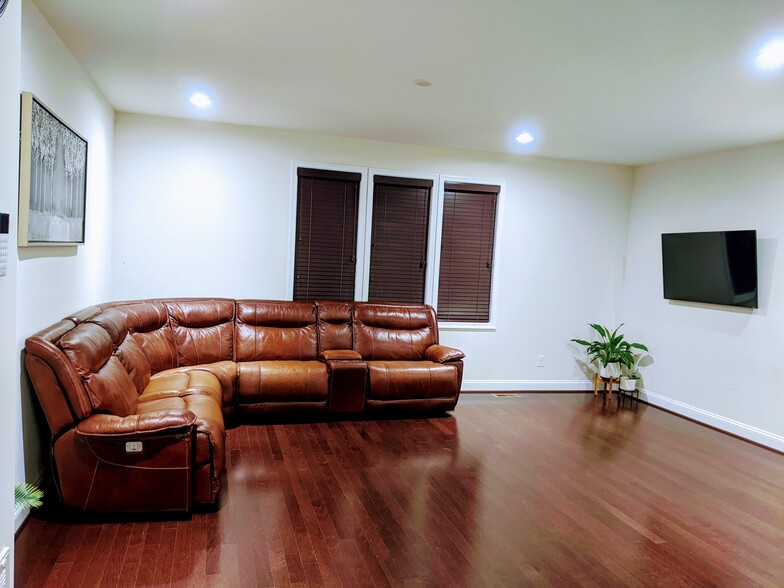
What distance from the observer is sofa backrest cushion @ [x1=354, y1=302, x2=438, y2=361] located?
16.9ft

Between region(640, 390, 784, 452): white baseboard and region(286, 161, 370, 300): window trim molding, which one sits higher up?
region(286, 161, 370, 300): window trim molding

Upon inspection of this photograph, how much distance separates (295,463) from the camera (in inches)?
141

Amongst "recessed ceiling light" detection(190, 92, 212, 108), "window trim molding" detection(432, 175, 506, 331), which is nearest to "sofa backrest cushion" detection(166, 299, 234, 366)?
"recessed ceiling light" detection(190, 92, 212, 108)

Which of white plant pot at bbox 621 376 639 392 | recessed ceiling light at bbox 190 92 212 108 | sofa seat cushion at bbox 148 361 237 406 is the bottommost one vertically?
white plant pot at bbox 621 376 639 392

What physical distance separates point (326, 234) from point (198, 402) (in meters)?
2.44

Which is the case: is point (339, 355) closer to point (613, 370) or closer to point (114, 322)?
point (114, 322)

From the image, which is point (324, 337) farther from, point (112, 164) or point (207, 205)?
point (112, 164)

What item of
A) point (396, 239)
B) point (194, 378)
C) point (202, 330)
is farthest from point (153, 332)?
point (396, 239)

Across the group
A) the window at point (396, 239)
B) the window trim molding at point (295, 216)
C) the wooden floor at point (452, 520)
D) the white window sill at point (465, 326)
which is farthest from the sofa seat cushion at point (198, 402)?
the white window sill at point (465, 326)

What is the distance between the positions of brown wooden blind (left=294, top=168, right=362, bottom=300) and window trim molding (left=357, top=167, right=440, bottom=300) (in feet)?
0.38

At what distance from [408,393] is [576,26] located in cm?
318

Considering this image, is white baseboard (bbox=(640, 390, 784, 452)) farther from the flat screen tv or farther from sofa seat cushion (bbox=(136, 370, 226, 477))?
sofa seat cushion (bbox=(136, 370, 226, 477))

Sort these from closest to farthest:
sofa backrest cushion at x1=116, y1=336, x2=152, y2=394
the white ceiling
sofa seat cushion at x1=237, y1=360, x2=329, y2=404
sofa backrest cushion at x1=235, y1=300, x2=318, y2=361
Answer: the white ceiling < sofa backrest cushion at x1=116, y1=336, x2=152, y2=394 < sofa seat cushion at x1=237, y1=360, x2=329, y2=404 < sofa backrest cushion at x1=235, y1=300, x2=318, y2=361

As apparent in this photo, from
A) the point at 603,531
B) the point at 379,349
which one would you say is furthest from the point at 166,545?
the point at 379,349
